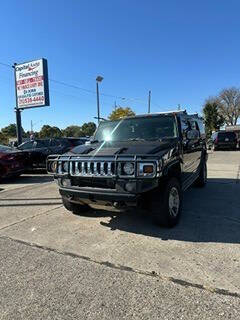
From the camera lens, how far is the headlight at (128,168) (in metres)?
4.77

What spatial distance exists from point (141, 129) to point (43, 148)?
8.44m

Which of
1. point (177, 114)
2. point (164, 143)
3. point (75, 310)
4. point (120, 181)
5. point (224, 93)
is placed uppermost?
point (224, 93)

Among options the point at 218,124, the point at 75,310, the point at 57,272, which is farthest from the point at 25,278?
the point at 218,124

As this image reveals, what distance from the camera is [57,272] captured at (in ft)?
12.5

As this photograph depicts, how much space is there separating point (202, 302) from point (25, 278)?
1.93 m

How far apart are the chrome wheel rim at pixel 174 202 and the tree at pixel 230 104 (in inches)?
3042

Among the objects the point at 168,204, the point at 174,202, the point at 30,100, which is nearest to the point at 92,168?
the point at 168,204

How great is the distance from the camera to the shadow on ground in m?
4.86

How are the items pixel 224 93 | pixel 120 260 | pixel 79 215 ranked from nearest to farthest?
1. pixel 120 260
2. pixel 79 215
3. pixel 224 93

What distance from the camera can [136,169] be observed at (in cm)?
470

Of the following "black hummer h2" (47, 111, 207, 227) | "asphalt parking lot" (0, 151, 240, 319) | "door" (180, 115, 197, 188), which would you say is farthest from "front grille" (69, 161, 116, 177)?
"door" (180, 115, 197, 188)

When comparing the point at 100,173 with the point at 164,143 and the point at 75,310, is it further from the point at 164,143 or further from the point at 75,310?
the point at 75,310

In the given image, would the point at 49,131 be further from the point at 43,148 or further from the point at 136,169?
the point at 136,169

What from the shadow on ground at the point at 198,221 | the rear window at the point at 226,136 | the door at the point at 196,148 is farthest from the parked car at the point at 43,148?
the rear window at the point at 226,136
